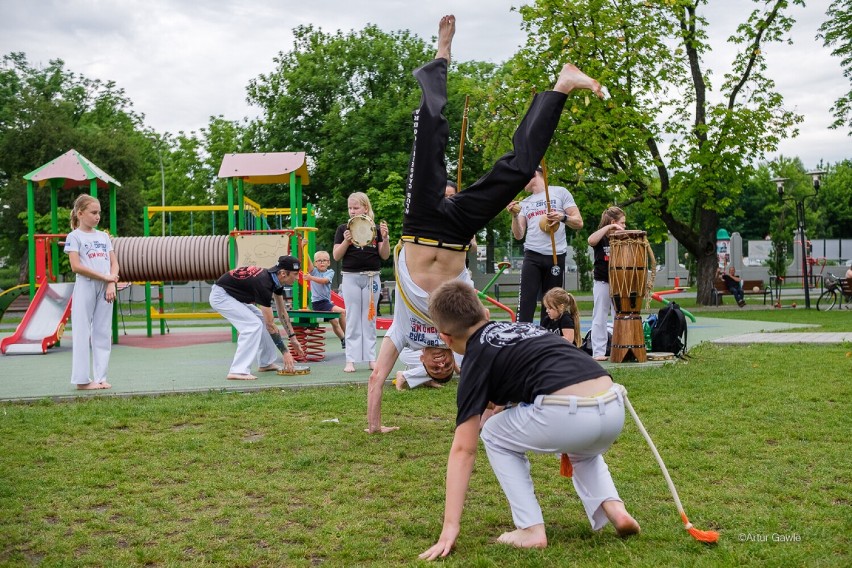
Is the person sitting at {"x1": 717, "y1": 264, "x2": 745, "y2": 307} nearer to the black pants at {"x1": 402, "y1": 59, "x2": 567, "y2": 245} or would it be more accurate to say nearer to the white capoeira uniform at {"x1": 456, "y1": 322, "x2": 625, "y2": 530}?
the black pants at {"x1": 402, "y1": 59, "x2": 567, "y2": 245}

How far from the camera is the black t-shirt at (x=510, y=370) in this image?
12.2 feet

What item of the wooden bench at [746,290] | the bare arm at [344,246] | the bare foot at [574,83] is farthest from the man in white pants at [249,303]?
the wooden bench at [746,290]

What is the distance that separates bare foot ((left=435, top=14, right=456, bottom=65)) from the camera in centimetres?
574

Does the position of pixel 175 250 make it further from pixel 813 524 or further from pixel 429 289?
pixel 813 524

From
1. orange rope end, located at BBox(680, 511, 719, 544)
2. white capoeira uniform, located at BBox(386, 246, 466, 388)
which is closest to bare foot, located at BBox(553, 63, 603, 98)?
white capoeira uniform, located at BBox(386, 246, 466, 388)

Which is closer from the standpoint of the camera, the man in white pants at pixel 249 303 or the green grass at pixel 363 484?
the green grass at pixel 363 484

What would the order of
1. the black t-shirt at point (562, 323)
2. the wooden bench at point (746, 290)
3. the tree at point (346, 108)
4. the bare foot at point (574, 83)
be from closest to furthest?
the bare foot at point (574, 83)
the black t-shirt at point (562, 323)
the wooden bench at point (746, 290)
the tree at point (346, 108)

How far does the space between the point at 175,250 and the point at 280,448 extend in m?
10.6

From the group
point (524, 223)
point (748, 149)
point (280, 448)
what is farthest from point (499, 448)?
point (748, 149)

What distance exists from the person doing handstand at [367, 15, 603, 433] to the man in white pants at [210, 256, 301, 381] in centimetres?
387

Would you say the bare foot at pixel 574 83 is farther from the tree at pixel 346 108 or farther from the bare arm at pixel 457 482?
the tree at pixel 346 108

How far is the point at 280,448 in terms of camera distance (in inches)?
231

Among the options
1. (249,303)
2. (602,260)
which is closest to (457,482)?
(249,303)

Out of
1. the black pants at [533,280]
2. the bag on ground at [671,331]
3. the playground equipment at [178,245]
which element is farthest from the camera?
the playground equipment at [178,245]
